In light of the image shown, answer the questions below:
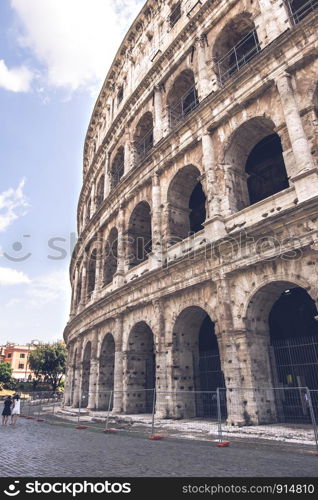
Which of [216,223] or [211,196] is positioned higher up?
[211,196]

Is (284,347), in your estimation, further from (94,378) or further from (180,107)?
(180,107)

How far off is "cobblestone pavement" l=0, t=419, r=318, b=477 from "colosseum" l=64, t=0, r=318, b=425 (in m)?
1.40

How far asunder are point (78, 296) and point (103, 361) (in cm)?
730

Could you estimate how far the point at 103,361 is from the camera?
15.3 metres

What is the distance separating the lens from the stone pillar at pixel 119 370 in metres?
12.6

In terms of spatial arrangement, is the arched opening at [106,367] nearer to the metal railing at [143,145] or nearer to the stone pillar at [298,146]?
Result: the metal railing at [143,145]

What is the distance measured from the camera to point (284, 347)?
29.2 ft

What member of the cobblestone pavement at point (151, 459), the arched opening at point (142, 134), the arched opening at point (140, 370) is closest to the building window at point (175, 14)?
the arched opening at point (142, 134)

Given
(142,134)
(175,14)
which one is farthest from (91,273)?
(175,14)

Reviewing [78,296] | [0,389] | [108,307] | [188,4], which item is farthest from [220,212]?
[0,389]

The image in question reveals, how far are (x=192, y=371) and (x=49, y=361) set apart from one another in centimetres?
3334

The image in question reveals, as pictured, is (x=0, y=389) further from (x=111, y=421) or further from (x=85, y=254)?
(x=111, y=421)

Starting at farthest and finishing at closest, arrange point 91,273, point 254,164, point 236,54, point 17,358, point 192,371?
point 17,358, point 91,273, point 254,164, point 236,54, point 192,371

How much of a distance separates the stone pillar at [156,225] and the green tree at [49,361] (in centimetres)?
3265
